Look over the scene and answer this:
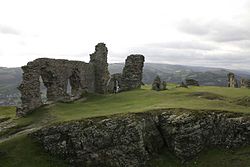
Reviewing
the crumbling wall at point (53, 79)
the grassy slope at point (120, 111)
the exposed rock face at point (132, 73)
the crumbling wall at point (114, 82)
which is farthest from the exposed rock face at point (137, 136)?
the crumbling wall at point (114, 82)

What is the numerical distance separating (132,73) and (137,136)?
1188 inches

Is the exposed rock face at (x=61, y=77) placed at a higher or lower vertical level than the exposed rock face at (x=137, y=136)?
higher

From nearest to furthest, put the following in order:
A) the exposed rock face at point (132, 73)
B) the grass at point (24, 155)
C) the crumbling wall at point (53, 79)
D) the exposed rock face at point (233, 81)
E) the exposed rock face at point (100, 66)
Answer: the grass at point (24, 155) → the crumbling wall at point (53, 79) → the exposed rock face at point (132, 73) → the exposed rock face at point (100, 66) → the exposed rock face at point (233, 81)

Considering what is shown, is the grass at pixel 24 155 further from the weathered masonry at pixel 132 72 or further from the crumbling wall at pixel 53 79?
the weathered masonry at pixel 132 72

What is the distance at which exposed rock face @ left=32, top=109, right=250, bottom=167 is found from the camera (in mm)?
35750

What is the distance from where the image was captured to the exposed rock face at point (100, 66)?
67.7m

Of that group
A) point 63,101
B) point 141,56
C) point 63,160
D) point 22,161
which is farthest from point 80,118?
point 141,56

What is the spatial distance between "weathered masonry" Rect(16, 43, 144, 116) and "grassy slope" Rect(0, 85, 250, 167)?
7.87 feet

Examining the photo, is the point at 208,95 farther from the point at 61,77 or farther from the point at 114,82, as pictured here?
the point at 114,82

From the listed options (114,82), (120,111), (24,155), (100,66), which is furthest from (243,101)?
(114,82)

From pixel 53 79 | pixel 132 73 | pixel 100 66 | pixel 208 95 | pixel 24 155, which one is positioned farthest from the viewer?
pixel 100 66

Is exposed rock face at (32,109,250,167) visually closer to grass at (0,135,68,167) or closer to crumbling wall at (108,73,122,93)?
grass at (0,135,68,167)

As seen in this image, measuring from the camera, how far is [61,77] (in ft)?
175

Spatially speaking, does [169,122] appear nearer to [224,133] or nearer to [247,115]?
[224,133]
